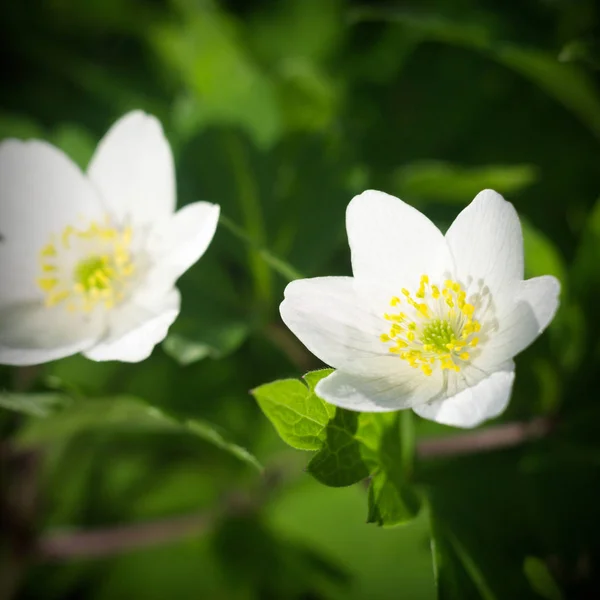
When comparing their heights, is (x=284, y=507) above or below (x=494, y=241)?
below

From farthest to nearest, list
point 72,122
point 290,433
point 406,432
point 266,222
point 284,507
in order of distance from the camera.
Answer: point 72,122 → point 284,507 → point 266,222 → point 406,432 → point 290,433

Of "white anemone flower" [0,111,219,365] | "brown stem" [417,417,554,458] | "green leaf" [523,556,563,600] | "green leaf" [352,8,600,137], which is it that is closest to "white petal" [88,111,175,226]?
"white anemone flower" [0,111,219,365]

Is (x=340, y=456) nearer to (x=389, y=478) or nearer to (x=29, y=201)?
(x=389, y=478)

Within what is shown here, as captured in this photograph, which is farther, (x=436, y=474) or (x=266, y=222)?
(x=266, y=222)

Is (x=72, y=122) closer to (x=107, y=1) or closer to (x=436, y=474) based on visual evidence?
(x=107, y=1)

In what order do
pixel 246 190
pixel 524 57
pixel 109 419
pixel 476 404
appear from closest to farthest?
pixel 476 404
pixel 109 419
pixel 524 57
pixel 246 190

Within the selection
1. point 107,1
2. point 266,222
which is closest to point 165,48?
point 107,1

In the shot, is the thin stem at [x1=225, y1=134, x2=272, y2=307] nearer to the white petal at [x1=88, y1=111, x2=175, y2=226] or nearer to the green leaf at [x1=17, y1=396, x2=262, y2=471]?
the white petal at [x1=88, y1=111, x2=175, y2=226]

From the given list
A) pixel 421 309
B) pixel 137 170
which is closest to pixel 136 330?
pixel 137 170
